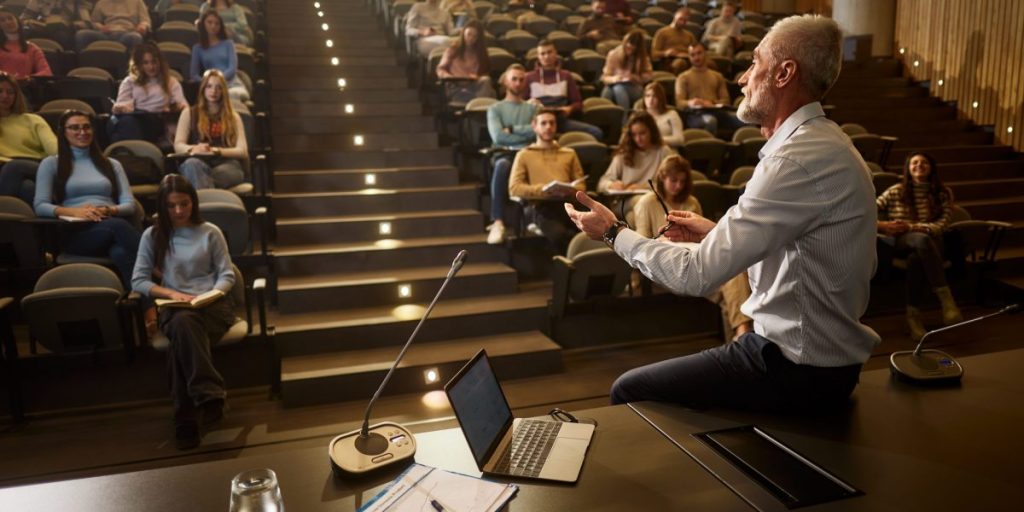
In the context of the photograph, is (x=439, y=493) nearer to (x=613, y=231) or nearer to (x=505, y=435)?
(x=505, y=435)

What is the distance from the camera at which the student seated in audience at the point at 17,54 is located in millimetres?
4883

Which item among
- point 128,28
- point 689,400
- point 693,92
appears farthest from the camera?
point 128,28

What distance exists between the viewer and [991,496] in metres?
1.16

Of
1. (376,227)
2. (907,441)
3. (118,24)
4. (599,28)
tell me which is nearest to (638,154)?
(376,227)

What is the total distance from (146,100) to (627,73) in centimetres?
342

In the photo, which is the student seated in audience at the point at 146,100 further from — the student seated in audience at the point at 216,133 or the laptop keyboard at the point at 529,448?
the laptop keyboard at the point at 529,448

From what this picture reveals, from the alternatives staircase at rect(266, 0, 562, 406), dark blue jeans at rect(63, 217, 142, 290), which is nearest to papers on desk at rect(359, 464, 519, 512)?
staircase at rect(266, 0, 562, 406)

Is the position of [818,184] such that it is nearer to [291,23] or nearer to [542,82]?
[542,82]

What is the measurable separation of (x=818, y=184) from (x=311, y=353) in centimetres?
255

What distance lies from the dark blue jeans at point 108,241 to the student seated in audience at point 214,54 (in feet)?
5.94

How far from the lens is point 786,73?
4.52 feet

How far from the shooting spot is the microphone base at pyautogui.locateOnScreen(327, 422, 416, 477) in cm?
122

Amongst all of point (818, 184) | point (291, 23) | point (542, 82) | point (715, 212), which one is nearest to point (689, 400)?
point (818, 184)

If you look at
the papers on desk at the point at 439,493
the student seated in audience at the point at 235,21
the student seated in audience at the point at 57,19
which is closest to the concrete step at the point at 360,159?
the student seated in audience at the point at 235,21
